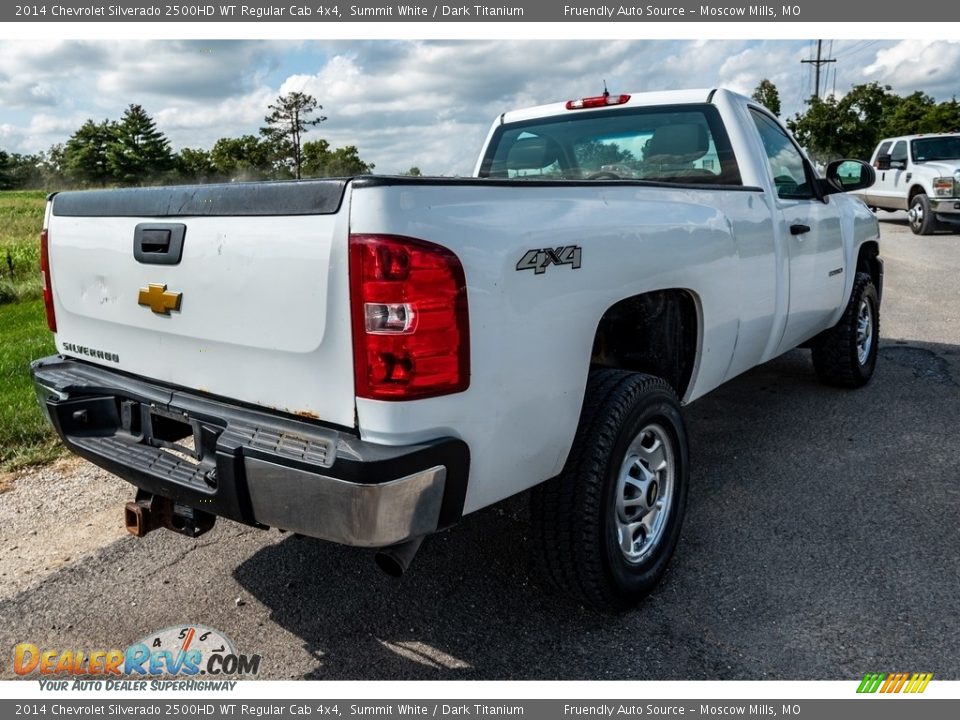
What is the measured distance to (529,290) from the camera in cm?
231

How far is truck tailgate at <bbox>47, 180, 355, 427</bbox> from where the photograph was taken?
212cm

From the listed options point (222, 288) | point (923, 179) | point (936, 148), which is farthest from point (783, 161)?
point (936, 148)

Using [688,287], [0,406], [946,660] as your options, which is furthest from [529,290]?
[0,406]

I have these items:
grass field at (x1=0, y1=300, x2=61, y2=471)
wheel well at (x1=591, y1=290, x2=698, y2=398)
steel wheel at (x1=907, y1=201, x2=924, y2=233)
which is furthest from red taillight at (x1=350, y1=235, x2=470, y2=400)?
steel wheel at (x1=907, y1=201, x2=924, y2=233)

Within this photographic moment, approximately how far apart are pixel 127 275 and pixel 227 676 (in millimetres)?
1379

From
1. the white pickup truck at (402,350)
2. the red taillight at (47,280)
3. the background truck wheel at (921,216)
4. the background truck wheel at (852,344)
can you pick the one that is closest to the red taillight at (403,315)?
the white pickup truck at (402,350)

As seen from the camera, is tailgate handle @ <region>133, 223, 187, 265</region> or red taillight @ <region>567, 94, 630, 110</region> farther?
red taillight @ <region>567, 94, 630, 110</region>

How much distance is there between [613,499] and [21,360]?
18.8 ft

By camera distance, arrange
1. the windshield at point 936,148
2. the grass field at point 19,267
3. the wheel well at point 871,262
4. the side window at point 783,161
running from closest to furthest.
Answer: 1. the side window at point 783,161
2. the wheel well at point 871,262
3. the grass field at point 19,267
4. the windshield at point 936,148

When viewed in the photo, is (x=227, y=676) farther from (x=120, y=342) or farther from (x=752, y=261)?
(x=752, y=261)

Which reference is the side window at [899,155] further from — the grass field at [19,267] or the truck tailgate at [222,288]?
the truck tailgate at [222,288]

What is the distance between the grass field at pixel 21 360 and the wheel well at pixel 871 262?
5495mm

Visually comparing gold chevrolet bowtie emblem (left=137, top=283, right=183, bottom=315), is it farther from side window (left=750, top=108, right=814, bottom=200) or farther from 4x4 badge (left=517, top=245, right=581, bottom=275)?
side window (left=750, top=108, right=814, bottom=200)

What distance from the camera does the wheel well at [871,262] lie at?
18.8 feet
